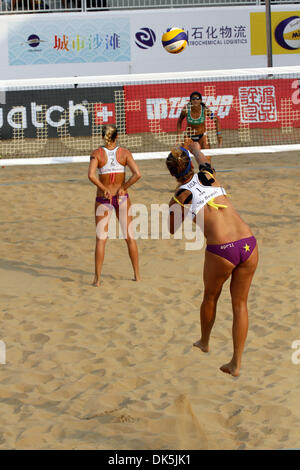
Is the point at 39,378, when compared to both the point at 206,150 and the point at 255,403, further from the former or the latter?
the point at 206,150

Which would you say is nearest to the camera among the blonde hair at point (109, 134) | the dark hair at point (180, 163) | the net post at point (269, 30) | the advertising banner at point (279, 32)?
the dark hair at point (180, 163)

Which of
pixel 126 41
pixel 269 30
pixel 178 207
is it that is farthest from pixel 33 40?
pixel 178 207

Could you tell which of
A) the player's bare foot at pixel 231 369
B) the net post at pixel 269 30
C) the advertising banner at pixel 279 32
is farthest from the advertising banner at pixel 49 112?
the player's bare foot at pixel 231 369

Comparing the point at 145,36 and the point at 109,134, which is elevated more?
the point at 145,36

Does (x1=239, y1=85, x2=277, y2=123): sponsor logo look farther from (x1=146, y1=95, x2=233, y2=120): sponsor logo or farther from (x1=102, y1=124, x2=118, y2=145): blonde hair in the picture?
(x1=102, y1=124, x2=118, y2=145): blonde hair

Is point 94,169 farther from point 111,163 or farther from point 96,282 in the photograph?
point 96,282

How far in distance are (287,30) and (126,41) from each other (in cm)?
600

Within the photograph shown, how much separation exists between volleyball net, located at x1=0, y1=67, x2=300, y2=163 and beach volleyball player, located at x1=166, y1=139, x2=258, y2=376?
453 inches

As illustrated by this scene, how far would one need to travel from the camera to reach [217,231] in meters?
4.62

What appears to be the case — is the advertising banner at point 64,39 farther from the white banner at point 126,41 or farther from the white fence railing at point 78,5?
the white fence railing at point 78,5

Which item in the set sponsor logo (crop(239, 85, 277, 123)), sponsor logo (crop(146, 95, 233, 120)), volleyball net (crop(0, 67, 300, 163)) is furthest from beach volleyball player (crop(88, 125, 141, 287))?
sponsor logo (crop(239, 85, 277, 123))

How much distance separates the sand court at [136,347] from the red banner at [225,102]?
896cm

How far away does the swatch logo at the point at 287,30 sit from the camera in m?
24.2

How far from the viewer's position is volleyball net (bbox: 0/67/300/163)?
17391 millimetres
